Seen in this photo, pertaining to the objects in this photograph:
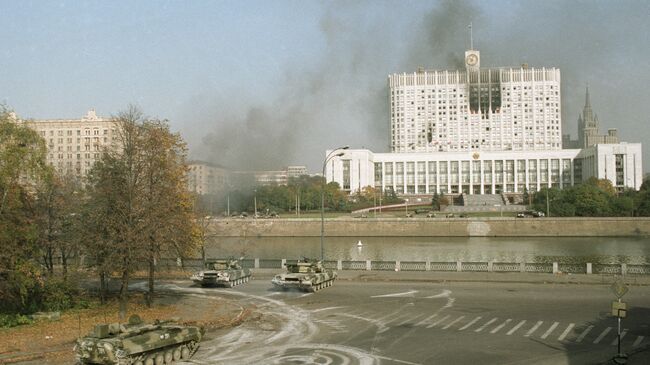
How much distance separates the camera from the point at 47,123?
416 ft

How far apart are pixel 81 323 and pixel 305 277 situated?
1165cm

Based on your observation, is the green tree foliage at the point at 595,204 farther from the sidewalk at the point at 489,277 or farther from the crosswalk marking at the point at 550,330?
the crosswalk marking at the point at 550,330

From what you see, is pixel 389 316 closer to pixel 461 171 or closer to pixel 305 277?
pixel 305 277

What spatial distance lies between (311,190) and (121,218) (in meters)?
106

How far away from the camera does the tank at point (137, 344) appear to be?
49.9ft

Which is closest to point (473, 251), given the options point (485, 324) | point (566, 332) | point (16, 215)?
point (485, 324)

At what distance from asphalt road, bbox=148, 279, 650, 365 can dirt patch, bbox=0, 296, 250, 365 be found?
46.4 inches

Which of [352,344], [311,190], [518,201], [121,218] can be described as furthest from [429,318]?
[518,201]

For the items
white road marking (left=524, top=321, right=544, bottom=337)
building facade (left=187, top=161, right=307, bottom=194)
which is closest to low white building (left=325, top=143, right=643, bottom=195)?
building facade (left=187, top=161, right=307, bottom=194)

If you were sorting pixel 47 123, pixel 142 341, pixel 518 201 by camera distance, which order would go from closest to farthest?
pixel 142 341
pixel 47 123
pixel 518 201

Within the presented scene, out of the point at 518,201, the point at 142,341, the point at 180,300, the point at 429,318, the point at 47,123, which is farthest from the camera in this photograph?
the point at 518,201

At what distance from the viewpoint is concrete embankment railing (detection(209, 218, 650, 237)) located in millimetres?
93812

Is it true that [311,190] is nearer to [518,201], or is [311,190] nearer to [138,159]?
[518,201]

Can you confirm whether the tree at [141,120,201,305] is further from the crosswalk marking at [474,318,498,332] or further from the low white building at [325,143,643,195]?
the low white building at [325,143,643,195]
